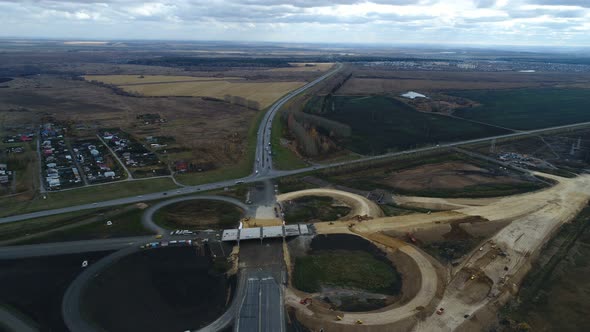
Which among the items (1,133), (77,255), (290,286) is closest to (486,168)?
(290,286)

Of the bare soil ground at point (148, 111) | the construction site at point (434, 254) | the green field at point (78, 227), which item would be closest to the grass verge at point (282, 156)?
the bare soil ground at point (148, 111)

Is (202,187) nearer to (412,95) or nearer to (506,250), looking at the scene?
(506,250)

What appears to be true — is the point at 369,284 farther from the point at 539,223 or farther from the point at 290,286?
the point at 539,223

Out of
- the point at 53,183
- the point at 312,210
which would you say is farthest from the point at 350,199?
the point at 53,183

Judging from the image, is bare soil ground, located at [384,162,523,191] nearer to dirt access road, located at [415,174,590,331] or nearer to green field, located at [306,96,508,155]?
dirt access road, located at [415,174,590,331]

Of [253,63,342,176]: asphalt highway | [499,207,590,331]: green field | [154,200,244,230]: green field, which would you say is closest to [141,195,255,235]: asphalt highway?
[154,200,244,230]: green field
